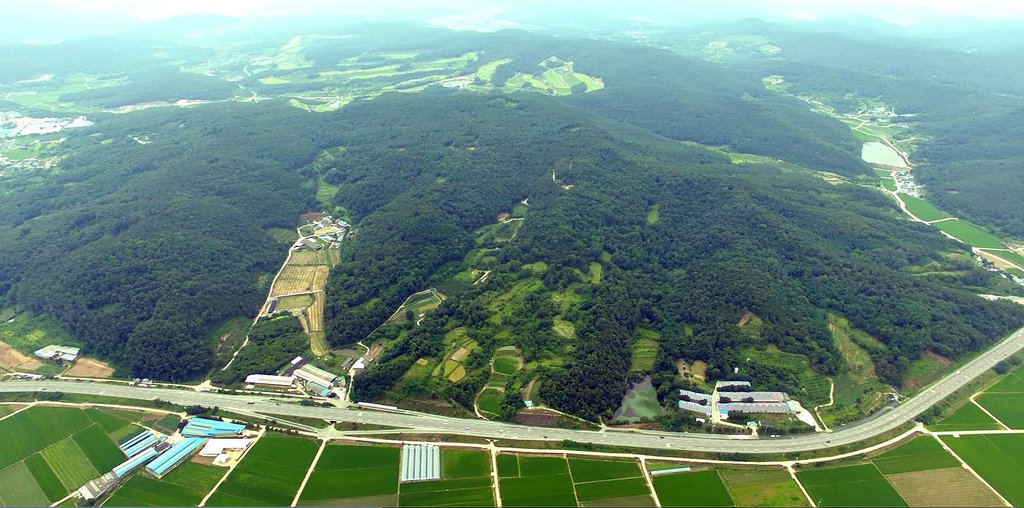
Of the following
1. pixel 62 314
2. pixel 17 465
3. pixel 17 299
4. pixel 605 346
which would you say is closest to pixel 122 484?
pixel 17 465

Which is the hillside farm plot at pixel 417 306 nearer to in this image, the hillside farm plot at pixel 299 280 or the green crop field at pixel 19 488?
the hillside farm plot at pixel 299 280

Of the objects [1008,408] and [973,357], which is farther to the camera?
[973,357]

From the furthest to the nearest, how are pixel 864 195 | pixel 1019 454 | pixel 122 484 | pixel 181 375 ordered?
pixel 864 195 < pixel 181 375 < pixel 1019 454 < pixel 122 484

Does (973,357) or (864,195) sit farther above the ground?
(864,195)

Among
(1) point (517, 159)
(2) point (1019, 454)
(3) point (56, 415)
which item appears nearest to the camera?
(2) point (1019, 454)

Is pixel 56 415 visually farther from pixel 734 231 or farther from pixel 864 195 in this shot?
pixel 864 195

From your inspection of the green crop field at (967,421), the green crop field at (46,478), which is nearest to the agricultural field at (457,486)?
the green crop field at (46,478)
